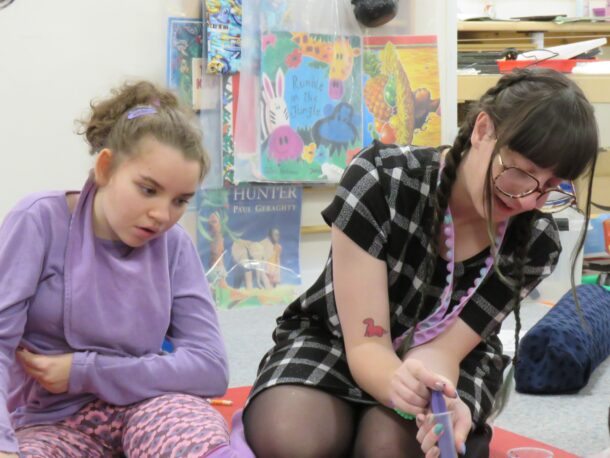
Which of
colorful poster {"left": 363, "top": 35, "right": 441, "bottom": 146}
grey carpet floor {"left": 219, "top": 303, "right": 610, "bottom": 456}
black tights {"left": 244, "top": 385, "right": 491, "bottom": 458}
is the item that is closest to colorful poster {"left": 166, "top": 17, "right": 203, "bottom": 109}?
colorful poster {"left": 363, "top": 35, "right": 441, "bottom": 146}

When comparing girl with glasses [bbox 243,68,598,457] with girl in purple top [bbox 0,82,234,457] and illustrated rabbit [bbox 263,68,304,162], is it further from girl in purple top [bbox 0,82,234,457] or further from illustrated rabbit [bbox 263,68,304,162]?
illustrated rabbit [bbox 263,68,304,162]

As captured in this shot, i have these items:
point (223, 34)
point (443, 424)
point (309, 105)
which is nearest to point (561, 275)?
point (309, 105)

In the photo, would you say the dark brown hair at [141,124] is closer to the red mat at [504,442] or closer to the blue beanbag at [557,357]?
the red mat at [504,442]

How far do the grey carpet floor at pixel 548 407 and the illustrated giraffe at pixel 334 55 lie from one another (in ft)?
2.27

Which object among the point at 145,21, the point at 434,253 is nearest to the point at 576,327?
the point at 434,253

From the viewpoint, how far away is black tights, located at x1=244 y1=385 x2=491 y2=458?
0.99 metres

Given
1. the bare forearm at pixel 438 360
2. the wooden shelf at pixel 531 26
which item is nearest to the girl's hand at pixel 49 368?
the bare forearm at pixel 438 360

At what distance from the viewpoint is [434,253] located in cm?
106

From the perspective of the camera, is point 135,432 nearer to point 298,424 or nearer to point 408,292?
point 298,424

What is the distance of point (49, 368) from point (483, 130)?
602 millimetres

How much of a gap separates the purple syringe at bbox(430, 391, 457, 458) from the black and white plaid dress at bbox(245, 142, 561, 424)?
204 millimetres

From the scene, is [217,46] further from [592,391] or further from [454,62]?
[592,391]

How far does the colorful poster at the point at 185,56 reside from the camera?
2051mm

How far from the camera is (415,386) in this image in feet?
2.89
